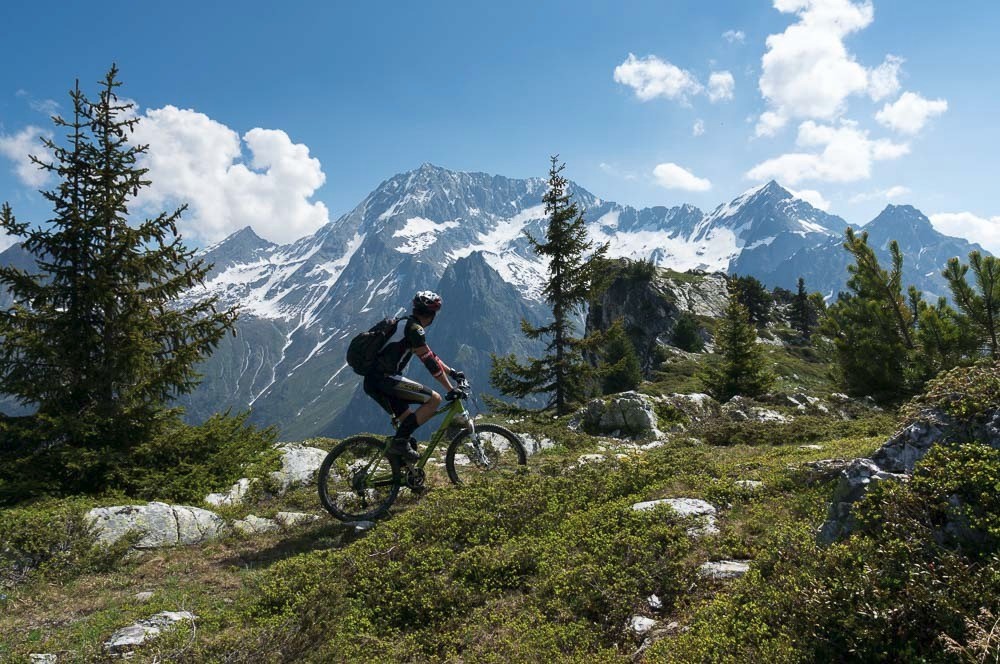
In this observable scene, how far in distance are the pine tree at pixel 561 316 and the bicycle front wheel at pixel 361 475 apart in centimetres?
1495

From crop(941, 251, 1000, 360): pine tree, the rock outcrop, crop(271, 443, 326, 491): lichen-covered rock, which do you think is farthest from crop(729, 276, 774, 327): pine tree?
crop(271, 443, 326, 491): lichen-covered rock

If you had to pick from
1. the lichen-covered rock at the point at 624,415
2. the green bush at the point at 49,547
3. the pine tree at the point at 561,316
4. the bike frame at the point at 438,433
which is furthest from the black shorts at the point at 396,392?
the pine tree at the point at 561,316

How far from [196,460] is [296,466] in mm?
2323

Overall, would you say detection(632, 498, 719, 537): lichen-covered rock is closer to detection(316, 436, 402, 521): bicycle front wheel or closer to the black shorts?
the black shorts

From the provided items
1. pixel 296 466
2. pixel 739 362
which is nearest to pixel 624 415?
pixel 739 362

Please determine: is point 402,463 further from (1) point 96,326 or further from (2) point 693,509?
(1) point 96,326

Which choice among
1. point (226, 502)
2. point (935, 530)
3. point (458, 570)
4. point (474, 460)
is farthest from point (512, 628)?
point (226, 502)

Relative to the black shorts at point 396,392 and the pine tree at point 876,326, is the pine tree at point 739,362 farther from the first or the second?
the black shorts at point 396,392

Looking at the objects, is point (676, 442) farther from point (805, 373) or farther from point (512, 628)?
point (805, 373)

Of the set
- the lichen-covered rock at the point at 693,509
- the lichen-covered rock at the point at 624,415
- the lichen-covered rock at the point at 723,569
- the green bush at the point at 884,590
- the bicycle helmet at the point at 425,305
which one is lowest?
the lichen-covered rock at the point at 624,415

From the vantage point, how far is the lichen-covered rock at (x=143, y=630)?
538 centimetres

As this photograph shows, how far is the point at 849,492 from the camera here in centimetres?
464

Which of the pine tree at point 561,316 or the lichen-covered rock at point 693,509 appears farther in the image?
the pine tree at point 561,316

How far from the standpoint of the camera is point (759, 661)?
3547 mm
